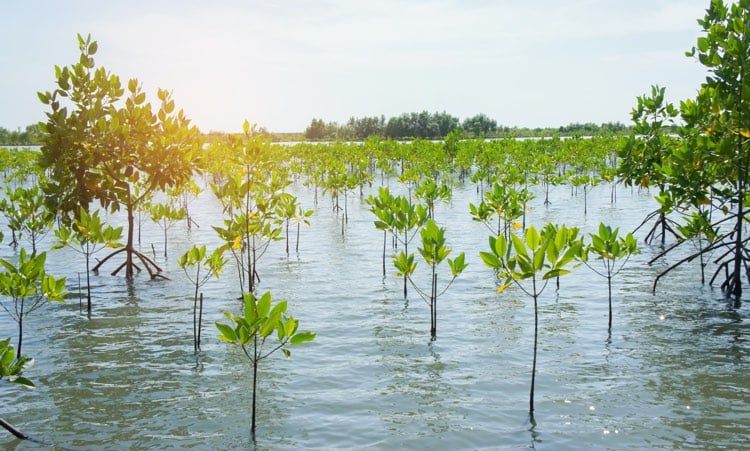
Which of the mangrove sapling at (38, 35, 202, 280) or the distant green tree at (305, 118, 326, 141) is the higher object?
the distant green tree at (305, 118, 326, 141)

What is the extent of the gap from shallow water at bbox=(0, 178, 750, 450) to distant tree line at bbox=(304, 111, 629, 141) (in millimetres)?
52564

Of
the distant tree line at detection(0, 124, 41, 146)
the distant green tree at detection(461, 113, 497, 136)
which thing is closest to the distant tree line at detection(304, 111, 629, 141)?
the distant green tree at detection(461, 113, 497, 136)

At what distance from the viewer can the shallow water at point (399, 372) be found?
213 inches

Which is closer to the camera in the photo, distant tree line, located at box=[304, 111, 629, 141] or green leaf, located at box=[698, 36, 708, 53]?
green leaf, located at box=[698, 36, 708, 53]

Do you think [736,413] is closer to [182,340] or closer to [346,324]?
[346,324]

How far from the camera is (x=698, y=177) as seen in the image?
344 inches

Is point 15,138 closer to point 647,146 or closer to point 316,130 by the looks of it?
point 316,130

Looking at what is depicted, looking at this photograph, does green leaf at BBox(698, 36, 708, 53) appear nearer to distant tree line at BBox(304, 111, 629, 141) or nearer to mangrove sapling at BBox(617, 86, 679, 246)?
mangrove sapling at BBox(617, 86, 679, 246)

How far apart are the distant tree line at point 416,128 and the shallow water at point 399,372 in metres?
52.6

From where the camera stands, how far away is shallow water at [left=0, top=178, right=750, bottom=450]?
17.8 feet

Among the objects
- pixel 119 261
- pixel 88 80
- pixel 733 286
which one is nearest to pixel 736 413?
pixel 733 286

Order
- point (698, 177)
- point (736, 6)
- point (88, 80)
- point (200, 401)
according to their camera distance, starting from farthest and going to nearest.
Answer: point (88, 80) < point (736, 6) < point (698, 177) < point (200, 401)

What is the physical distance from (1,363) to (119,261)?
965cm

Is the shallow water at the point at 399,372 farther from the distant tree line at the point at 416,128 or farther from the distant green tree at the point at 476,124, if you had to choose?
the distant green tree at the point at 476,124
